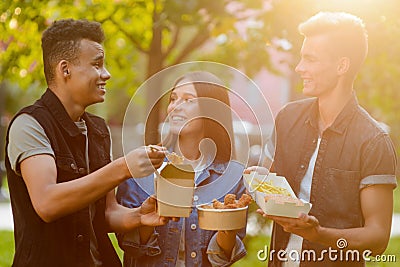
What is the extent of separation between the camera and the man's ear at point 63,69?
1944mm

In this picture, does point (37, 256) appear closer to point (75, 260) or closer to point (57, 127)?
point (75, 260)

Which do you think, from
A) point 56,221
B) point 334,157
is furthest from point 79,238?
point 334,157

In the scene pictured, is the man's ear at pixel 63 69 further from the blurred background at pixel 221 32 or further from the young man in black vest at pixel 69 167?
the blurred background at pixel 221 32

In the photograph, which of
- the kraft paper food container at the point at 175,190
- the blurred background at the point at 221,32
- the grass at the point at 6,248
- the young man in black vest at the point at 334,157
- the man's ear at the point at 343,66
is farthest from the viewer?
the grass at the point at 6,248

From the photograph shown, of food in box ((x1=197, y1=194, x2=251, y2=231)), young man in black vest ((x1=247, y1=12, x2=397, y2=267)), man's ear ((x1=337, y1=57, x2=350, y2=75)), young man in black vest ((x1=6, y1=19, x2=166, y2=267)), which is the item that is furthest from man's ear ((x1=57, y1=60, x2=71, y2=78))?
man's ear ((x1=337, y1=57, x2=350, y2=75))

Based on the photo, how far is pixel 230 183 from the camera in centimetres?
200

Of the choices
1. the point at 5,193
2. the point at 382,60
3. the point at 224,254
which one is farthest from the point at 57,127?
the point at 5,193

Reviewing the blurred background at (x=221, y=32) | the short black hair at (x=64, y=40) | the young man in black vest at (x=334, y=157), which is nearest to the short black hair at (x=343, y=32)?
the young man in black vest at (x=334, y=157)

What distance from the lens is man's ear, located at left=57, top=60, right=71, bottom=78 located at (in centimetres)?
194

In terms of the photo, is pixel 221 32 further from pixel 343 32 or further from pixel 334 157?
pixel 334 157

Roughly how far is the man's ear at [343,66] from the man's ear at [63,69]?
823 millimetres

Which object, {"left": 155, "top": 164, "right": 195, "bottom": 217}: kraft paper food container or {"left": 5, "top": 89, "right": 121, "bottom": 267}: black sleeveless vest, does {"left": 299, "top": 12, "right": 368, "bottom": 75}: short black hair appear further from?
{"left": 5, "top": 89, "right": 121, "bottom": 267}: black sleeveless vest

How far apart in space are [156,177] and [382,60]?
1.94 metres

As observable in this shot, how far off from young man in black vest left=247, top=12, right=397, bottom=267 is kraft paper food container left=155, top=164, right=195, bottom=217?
12.4 inches
